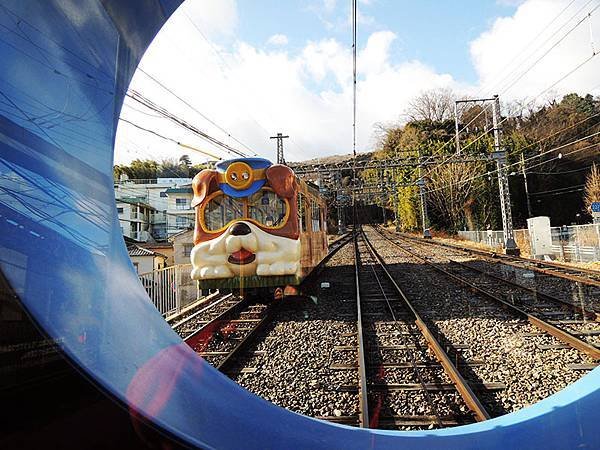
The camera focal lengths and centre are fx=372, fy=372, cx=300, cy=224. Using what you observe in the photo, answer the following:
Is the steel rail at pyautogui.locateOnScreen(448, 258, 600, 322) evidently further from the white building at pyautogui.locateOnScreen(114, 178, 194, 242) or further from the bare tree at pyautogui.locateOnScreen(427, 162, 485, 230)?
the bare tree at pyautogui.locateOnScreen(427, 162, 485, 230)

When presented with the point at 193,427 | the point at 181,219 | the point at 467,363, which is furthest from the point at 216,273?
the point at 193,427

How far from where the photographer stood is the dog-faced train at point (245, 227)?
5492 millimetres

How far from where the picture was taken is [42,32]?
1.37 metres

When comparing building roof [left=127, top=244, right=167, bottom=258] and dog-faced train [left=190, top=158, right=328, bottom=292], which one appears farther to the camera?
dog-faced train [left=190, top=158, right=328, bottom=292]

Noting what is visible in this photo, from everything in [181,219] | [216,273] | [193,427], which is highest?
[181,219]

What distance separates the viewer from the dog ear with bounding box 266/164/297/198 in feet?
19.0

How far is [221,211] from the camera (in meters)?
5.68

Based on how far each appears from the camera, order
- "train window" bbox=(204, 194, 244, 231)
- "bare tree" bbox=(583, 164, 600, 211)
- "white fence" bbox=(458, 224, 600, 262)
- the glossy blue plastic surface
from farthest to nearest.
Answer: "white fence" bbox=(458, 224, 600, 262), "train window" bbox=(204, 194, 244, 231), "bare tree" bbox=(583, 164, 600, 211), the glossy blue plastic surface

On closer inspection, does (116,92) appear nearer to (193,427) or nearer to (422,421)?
(193,427)

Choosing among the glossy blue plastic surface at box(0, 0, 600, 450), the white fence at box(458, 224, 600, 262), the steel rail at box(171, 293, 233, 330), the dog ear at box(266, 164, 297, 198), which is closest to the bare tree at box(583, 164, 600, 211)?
the white fence at box(458, 224, 600, 262)

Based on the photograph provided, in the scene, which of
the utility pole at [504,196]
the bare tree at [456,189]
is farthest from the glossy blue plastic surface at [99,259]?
the bare tree at [456,189]

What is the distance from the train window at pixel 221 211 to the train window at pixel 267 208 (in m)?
0.19

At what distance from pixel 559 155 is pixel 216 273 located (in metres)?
5.40

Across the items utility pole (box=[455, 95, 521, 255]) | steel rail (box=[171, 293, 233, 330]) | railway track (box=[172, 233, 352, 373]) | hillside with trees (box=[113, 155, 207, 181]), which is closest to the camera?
→ hillside with trees (box=[113, 155, 207, 181])
